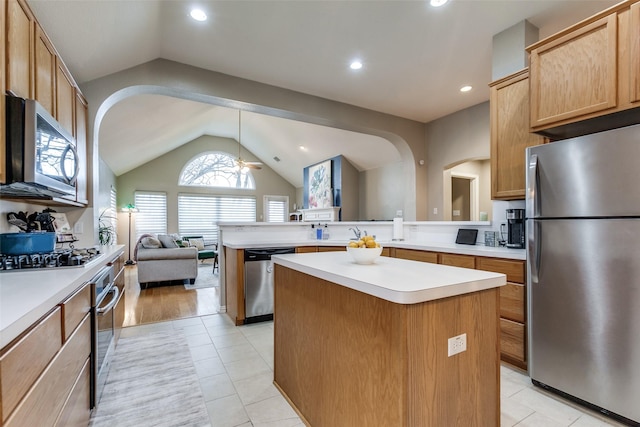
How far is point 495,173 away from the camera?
8.95ft

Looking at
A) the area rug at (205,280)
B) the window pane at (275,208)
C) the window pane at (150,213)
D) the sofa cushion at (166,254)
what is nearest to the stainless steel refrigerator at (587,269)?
the area rug at (205,280)

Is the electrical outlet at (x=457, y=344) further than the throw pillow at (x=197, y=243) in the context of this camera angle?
No

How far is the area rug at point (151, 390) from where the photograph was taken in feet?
5.81

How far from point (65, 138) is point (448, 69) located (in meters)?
3.85

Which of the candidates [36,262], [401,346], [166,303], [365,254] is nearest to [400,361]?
[401,346]

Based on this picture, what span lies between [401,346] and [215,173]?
9.99 m

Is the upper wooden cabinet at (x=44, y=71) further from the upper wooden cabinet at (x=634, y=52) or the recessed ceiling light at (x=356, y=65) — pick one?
the upper wooden cabinet at (x=634, y=52)

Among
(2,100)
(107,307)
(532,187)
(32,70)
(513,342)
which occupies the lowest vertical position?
(513,342)

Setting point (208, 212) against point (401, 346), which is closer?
point (401, 346)

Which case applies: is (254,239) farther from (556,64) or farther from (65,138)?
(556,64)

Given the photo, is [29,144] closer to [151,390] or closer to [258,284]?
[151,390]

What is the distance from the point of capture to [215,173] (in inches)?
397

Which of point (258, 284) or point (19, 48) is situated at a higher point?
point (19, 48)

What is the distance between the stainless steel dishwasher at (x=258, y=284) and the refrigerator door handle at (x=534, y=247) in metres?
2.47
